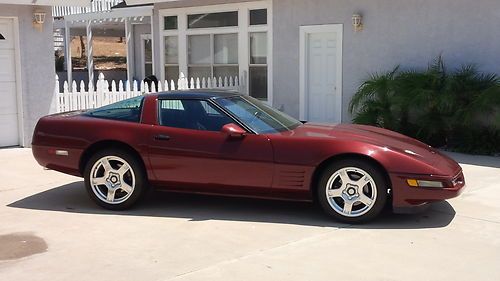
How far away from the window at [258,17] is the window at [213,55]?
65 cm

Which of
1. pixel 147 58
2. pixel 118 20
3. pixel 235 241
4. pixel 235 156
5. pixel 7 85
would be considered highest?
pixel 118 20

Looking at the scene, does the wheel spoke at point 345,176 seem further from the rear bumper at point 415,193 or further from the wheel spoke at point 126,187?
the wheel spoke at point 126,187

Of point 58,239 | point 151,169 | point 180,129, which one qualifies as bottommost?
point 58,239

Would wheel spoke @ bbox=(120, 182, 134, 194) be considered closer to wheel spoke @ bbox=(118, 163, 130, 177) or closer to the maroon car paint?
wheel spoke @ bbox=(118, 163, 130, 177)

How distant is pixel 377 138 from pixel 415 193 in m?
0.83

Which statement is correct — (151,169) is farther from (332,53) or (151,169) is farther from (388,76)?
(332,53)

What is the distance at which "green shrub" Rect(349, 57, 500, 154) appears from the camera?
10.5 m

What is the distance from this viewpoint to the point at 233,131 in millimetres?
6281

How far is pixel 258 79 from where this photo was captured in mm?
14891

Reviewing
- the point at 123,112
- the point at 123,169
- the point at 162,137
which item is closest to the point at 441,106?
the point at 162,137

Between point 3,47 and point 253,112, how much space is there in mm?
6249

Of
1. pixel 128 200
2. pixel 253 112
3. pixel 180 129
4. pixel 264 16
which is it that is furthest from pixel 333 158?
pixel 264 16

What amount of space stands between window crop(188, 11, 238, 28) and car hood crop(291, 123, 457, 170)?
848 cm

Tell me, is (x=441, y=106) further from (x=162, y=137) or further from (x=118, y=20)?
(x=118, y=20)
